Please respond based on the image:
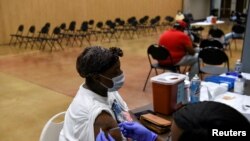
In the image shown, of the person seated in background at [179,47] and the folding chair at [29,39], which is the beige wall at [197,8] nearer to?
the folding chair at [29,39]

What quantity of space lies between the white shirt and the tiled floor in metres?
2.12

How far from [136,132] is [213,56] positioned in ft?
10.8

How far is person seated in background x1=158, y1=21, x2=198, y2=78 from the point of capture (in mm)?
5062

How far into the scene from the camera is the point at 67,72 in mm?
6645

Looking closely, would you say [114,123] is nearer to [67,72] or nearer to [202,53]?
[202,53]

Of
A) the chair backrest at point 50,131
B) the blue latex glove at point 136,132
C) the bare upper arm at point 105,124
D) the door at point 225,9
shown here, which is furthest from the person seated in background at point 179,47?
the door at point 225,9

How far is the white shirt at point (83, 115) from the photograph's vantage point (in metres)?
1.55

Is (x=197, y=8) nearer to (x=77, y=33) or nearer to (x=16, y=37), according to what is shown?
(x=77, y=33)

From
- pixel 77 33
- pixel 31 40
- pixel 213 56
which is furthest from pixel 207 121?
pixel 77 33

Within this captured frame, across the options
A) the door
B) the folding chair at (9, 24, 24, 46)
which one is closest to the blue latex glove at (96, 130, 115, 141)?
the folding chair at (9, 24, 24, 46)

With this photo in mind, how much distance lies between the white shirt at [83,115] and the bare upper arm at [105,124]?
20 millimetres

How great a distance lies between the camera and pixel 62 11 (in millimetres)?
11789

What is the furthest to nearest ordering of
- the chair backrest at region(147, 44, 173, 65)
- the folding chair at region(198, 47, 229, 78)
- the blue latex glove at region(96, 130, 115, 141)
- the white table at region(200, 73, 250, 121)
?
the chair backrest at region(147, 44, 173, 65), the folding chair at region(198, 47, 229, 78), the white table at region(200, 73, 250, 121), the blue latex glove at region(96, 130, 115, 141)

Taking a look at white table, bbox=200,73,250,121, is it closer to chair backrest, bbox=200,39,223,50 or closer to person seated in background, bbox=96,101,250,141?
person seated in background, bbox=96,101,250,141
